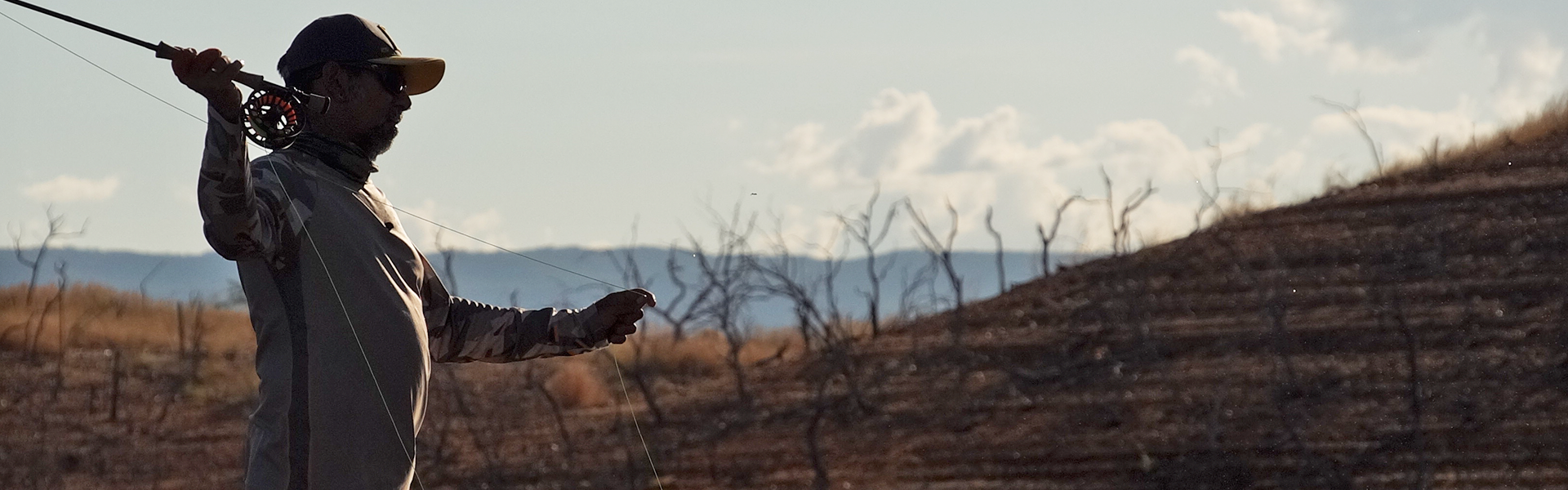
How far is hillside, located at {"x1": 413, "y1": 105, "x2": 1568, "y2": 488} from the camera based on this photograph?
13.5m

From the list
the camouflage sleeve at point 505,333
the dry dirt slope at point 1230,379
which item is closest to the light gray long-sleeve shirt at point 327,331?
the camouflage sleeve at point 505,333

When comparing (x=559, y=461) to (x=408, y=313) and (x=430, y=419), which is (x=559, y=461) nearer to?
(x=430, y=419)

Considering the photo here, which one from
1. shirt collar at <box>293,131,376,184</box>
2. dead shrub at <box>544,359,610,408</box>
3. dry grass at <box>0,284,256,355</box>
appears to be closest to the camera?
shirt collar at <box>293,131,376,184</box>

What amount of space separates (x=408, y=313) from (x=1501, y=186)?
18149mm

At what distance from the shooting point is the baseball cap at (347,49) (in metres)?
3.15

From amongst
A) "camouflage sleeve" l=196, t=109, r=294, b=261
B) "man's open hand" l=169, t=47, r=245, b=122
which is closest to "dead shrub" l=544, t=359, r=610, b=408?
"camouflage sleeve" l=196, t=109, r=294, b=261

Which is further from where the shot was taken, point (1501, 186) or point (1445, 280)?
point (1501, 186)

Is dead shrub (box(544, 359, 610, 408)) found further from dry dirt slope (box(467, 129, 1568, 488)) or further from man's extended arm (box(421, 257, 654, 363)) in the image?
man's extended arm (box(421, 257, 654, 363))

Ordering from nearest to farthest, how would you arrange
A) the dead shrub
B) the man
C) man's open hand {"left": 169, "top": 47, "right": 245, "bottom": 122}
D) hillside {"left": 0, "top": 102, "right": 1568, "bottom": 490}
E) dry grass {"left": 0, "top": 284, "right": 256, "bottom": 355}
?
1. man's open hand {"left": 169, "top": 47, "right": 245, "bottom": 122}
2. the man
3. hillside {"left": 0, "top": 102, "right": 1568, "bottom": 490}
4. the dead shrub
5. dry grass {"left": 0, "top": 284, "right": 256, "bottom": 355}

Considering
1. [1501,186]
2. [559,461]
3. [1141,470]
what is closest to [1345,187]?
[1501,186]

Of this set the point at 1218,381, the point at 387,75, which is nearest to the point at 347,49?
the point at 387,75

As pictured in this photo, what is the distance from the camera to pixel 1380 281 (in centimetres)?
1711

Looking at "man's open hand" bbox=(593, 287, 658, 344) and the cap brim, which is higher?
the cap brim

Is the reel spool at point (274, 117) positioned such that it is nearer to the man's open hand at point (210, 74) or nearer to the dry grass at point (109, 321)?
the man's open hand at point (210, 74)
